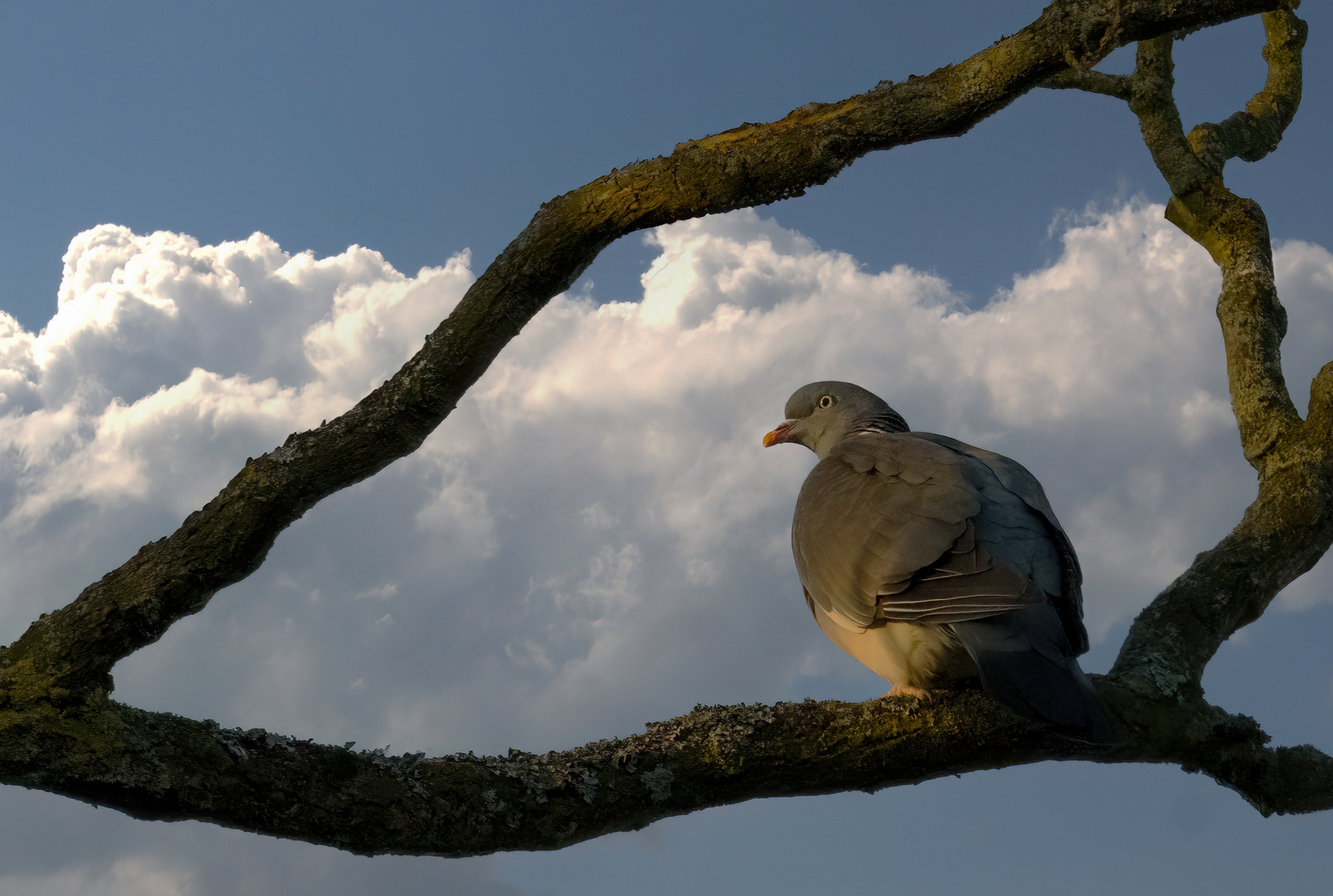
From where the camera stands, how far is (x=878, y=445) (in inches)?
168

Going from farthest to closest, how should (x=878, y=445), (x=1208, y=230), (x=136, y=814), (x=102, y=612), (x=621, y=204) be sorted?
(x=1208, y=230), (x=878, y=445), (x=621, y=204), (x=102, y=612), (x=136, y=814)

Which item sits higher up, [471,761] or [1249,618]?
[1249,618]

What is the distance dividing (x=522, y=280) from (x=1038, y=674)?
79.4 inches

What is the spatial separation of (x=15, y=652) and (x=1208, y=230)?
19.7 feet

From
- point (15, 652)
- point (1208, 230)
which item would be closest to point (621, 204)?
point (15, 652)

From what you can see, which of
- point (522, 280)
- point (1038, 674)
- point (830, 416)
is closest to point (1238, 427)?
point (830, 416)

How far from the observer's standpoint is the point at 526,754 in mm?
2969

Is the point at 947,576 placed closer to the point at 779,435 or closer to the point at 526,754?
the point at 526,754

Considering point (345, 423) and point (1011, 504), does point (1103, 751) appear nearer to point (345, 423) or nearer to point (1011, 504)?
point (1011, 504)

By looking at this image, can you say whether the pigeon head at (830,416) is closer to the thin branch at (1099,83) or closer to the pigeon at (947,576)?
the pigeon at (947,576)

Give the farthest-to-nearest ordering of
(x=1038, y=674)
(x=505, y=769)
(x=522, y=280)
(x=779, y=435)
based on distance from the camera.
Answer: (x=779, y=435)
(x=522, y=280)
(x=1038, y=674)
(x=505, y=769)

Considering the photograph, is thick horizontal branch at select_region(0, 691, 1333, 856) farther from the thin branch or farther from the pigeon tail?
the thin branch

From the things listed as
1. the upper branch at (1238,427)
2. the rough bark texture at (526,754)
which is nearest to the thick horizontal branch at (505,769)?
the rough bark texture at (526,754)

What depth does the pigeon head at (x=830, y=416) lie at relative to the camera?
4.97 m
